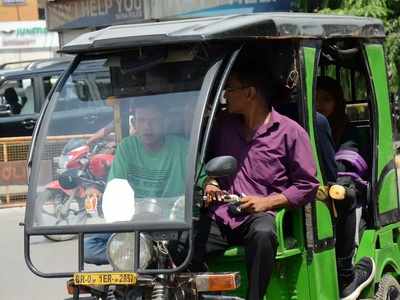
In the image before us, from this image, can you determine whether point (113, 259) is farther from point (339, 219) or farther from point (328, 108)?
point (328, 108)

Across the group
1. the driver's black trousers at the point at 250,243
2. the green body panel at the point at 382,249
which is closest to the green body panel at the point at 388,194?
the green body panel at the point at 382,249

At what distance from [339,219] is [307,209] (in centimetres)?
75

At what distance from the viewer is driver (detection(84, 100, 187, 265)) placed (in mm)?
4789

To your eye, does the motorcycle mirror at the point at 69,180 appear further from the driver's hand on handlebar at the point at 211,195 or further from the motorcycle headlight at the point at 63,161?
the driver's hand on handlebar at the point at 211,195

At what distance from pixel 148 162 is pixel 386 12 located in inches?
514

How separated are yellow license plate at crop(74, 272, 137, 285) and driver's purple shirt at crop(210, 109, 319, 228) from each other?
63cm

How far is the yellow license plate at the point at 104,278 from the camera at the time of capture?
4.56 metres

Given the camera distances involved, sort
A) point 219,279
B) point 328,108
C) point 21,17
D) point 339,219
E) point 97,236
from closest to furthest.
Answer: point 219,279 → point 97,236 → point 339,219 → point 328,108 → point 21,17

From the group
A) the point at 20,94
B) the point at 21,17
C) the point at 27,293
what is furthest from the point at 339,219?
the point at 21,17

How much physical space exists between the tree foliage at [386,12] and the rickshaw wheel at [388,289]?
10.8m

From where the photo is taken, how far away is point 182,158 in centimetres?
476

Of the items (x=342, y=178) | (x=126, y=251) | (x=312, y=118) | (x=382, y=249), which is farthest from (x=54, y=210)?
(x=382, y=249)

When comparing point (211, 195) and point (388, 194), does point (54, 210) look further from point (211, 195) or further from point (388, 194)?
point (388, 194)

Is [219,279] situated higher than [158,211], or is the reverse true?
[158,211]
